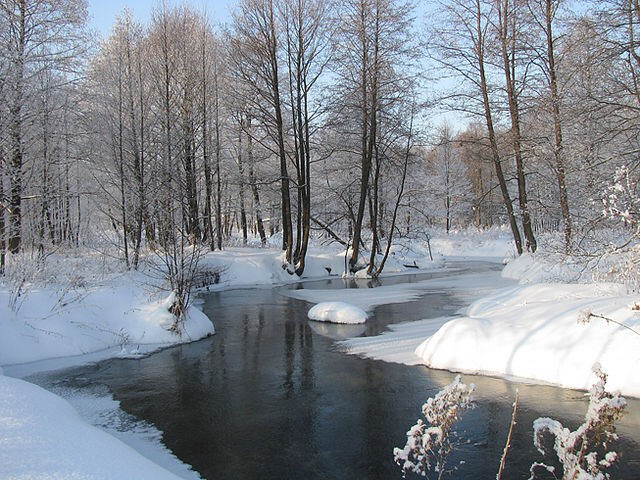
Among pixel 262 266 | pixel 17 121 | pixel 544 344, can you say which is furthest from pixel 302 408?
pixel 262 266

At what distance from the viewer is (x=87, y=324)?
996 centimetres

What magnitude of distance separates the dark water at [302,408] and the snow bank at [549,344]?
1.22ft

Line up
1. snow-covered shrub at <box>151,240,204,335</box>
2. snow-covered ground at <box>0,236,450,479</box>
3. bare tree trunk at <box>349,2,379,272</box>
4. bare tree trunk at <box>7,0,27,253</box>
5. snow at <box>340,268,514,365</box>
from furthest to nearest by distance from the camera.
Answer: bare tree trunk at <box>349,2,379,272</box>, bare tree trunk at <box>7,0,27,253</box>, snow-covered shrub at <box>151,240,204,335</box>, snow at <box>340,268,514,365</box>, snow-covered ground at <box>0,236,450,479</box>

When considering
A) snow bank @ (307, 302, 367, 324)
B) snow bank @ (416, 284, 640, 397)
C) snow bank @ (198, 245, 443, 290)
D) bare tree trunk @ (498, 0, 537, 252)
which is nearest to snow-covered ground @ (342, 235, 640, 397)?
snow bank @ (416, 284, 640, 397)

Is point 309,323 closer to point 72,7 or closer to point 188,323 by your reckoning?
point 188,323

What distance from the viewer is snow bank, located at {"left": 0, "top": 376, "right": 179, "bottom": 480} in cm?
315

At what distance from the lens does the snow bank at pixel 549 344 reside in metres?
6.55

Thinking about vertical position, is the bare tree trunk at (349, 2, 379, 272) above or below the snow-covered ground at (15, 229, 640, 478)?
above

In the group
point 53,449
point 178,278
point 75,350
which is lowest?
point 75,350

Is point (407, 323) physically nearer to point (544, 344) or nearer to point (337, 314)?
point (337, 314)

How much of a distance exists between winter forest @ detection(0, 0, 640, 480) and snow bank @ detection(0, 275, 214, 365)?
48mm

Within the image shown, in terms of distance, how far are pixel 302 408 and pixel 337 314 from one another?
19.7ft

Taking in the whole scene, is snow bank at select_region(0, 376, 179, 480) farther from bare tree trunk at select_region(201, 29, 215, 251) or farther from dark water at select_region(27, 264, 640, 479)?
bare tree trunk at select_region(201, 29, 215, 251)

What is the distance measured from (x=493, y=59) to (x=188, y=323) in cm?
1594
